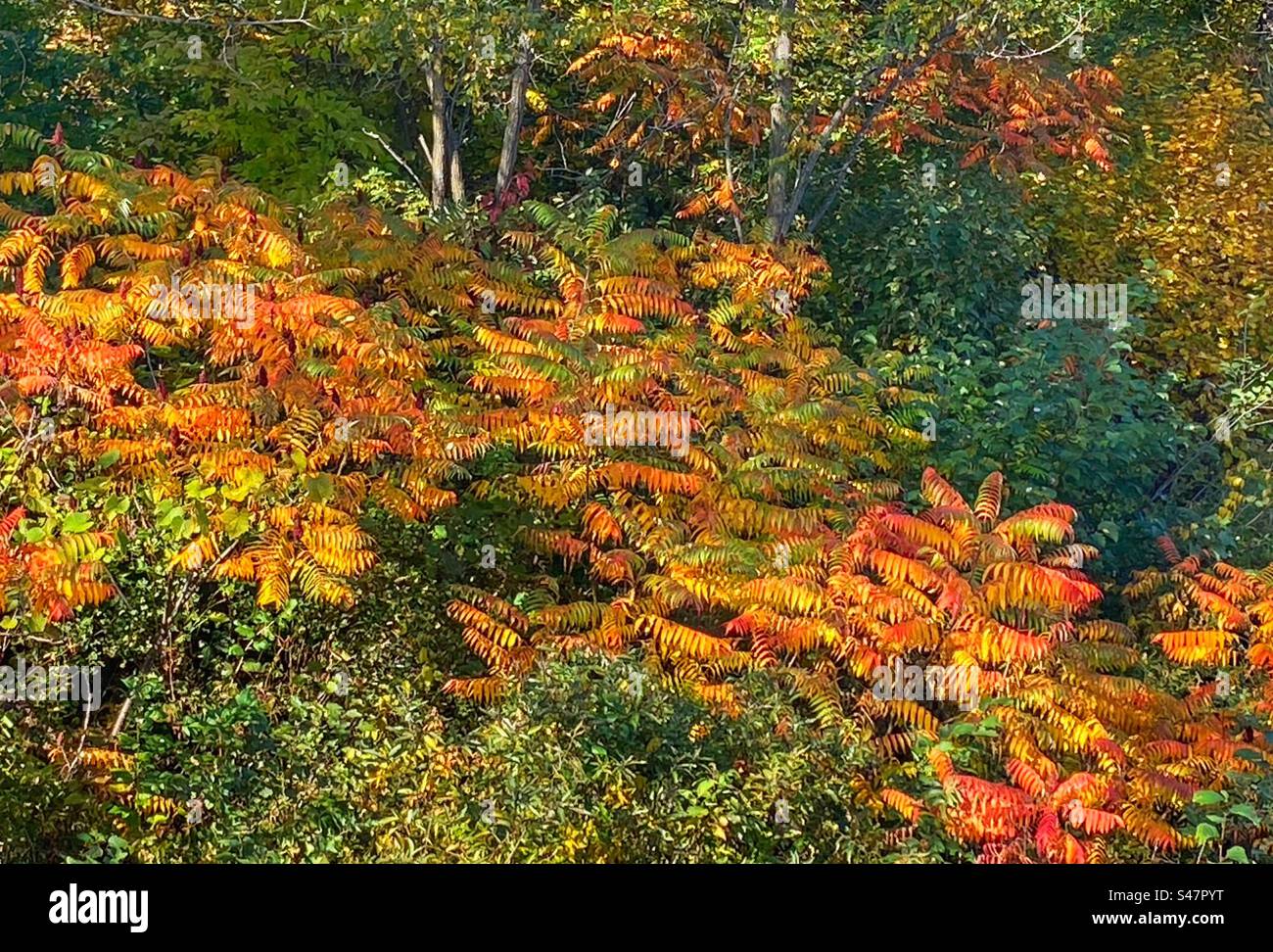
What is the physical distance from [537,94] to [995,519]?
7.44 metres

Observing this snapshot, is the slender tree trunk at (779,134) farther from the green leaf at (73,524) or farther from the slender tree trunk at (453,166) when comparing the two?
the green leaf at (73,524)

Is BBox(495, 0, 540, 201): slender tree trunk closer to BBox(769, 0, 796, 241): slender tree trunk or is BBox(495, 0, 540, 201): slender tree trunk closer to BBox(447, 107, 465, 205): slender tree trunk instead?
BBox(447, 107, 465, 205): slender tree trunk

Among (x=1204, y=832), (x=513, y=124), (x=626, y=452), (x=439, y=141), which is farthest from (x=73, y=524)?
(x=439, y=141)

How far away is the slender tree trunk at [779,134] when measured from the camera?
14352mm

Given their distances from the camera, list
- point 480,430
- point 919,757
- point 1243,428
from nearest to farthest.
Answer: point 919,757 < point 480,430 < point 1243,428

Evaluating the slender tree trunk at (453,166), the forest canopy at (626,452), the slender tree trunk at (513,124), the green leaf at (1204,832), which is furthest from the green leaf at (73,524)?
the slender tree trunk at (513,124)

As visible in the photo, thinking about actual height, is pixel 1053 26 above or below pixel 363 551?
above

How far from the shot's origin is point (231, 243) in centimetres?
1102

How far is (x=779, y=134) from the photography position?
15.0 meters

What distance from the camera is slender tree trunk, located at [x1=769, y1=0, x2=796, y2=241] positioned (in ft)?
47.1

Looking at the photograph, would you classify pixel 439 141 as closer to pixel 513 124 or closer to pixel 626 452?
pixel 513 124
